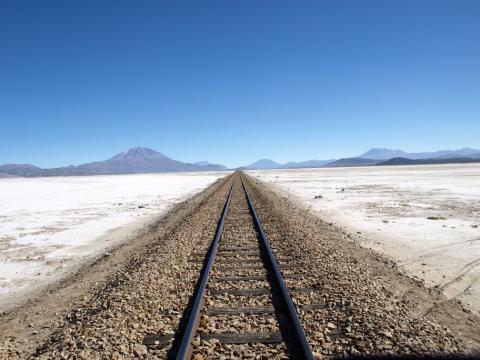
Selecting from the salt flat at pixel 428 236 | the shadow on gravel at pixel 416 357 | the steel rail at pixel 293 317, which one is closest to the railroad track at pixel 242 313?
Result: the steel rail at pixel 293 317

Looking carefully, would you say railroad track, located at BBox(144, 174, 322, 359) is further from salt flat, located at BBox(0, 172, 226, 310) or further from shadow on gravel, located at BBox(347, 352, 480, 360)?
salt flat, located at BBox(0, 172, 226, 310)

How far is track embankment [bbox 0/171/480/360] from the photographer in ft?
14.7

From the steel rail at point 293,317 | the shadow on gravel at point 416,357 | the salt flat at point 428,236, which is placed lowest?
the salt flat at point 428,236

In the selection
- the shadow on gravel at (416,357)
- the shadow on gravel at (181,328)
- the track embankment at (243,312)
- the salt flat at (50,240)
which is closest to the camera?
the shadow on gravel at (416,357)

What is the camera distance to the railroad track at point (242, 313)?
433 cm

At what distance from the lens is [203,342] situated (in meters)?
4.50

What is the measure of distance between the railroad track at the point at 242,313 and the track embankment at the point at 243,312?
0.02 m

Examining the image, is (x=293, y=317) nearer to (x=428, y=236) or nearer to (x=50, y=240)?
(x=428, y=236)

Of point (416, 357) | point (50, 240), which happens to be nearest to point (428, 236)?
point (416, 357)

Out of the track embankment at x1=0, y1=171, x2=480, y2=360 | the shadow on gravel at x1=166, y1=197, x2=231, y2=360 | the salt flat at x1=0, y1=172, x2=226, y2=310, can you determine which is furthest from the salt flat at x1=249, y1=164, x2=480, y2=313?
the salt flat at x1=0, y1=172, x2=226, y2=310

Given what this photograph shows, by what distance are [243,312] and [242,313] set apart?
0.10 ft

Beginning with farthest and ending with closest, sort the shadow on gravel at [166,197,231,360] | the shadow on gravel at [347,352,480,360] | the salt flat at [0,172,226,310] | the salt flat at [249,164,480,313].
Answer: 1. the salt flat at [0,172,226,310]
2. the salt flat at [249,164,480,313]
3. the shadow on gravel at [166,197,231,360]
4. the shadow on gravel at [347,352,480,360]

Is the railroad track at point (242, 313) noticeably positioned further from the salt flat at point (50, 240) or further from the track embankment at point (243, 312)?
the salt flat at point (50, 240)

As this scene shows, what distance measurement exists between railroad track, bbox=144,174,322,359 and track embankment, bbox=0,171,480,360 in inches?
0.9
